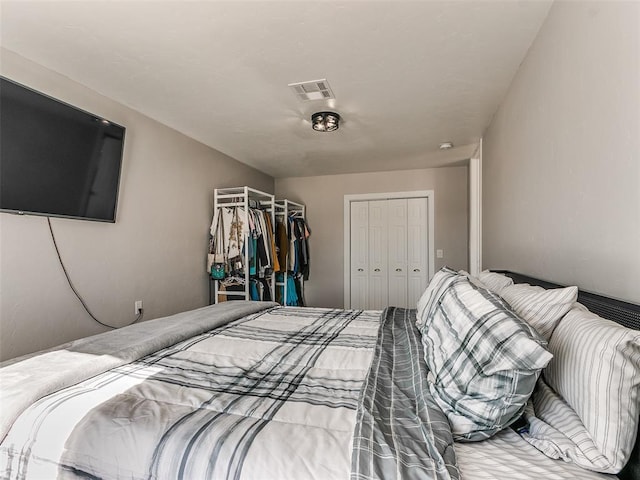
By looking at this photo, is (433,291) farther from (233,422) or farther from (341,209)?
(341,209)

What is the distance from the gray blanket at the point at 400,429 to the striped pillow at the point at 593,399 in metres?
0.23

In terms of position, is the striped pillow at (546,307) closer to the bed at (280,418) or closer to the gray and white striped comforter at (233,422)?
the bed at (280,418)

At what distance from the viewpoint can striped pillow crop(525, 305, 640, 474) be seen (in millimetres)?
619

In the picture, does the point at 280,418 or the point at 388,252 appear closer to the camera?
the point at 280,418

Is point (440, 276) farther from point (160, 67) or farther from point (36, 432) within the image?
point (160, 67)

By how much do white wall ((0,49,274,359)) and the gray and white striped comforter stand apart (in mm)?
930

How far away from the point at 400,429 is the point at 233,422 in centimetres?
40

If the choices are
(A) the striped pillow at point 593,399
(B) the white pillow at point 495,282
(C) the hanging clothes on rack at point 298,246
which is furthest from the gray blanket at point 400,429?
(C) the hanging clothes on rack at point 298,246

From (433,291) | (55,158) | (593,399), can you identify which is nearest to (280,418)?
(593,399)

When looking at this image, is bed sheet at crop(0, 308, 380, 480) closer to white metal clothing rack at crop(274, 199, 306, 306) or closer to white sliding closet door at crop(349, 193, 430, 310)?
white metal clothing rack at crop(274, 199, 306, 306)

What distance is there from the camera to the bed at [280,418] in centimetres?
66

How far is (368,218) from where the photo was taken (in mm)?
4438

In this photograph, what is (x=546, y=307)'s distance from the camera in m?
0.92

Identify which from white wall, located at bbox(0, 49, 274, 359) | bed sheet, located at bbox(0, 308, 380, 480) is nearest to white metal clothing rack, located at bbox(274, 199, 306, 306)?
white wall, located at bbox(0, 49, 274, 359)
